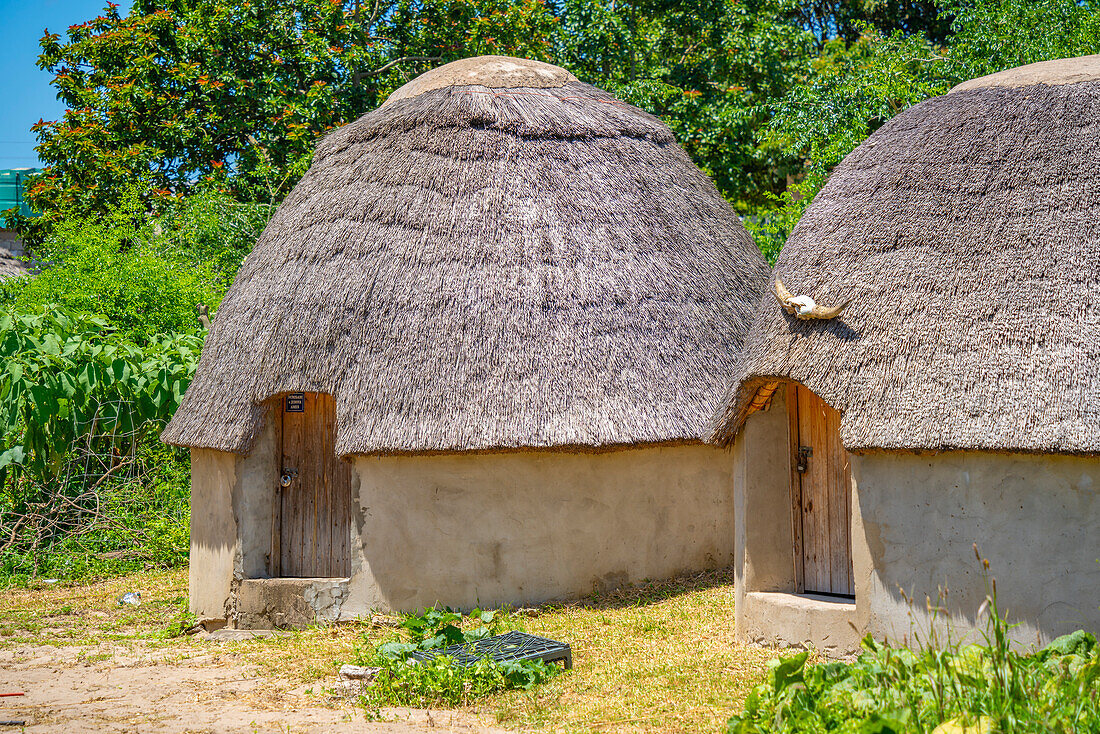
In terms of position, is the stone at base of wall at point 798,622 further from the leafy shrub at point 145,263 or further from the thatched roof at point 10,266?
the thatched roof at point 10,266

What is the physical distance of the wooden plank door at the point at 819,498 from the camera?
7.26 metres

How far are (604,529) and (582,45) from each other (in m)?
11.2

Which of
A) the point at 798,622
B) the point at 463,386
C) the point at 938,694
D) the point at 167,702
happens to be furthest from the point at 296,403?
the point at 938,694

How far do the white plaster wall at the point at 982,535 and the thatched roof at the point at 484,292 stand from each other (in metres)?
2.39

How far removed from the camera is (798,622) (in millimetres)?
6820

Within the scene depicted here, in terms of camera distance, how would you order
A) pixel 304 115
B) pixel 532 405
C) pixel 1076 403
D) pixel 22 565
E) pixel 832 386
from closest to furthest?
1. pixel 1076 403
2. pixel 832 386
3. pixel 532 405
4. pixel 22 565
5. pixel 304 115

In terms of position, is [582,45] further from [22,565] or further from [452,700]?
[452,700]

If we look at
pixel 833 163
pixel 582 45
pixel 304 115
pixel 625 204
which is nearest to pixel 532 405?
pixel 625 204

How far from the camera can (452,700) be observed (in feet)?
19.8

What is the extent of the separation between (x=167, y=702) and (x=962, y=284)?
5.62 meters

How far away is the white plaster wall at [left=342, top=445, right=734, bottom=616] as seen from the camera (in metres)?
8.33

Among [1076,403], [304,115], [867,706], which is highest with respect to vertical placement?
[304,115]

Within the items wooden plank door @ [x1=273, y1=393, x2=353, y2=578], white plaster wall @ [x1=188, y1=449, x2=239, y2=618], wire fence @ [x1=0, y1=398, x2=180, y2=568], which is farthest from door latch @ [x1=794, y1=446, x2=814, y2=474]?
wire fence @ [x1=0, y1=398, x2=180, y2=568]

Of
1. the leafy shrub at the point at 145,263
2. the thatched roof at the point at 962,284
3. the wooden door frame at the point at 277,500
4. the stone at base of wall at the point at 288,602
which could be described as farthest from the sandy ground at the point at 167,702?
the leafy shrub at the point at 145,263
